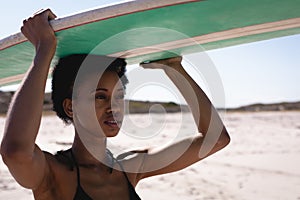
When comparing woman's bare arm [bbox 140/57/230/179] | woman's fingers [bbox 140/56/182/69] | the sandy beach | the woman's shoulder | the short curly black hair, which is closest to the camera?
the woman's shoulder

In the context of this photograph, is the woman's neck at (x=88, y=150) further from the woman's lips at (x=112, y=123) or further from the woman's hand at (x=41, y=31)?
the woman's hand at (x=41, y=31)

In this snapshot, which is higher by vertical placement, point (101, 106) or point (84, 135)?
point (101, 106)

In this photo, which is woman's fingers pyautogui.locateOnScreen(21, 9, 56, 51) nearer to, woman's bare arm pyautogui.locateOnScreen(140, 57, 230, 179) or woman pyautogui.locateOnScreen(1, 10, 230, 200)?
woman pyautogui.locateOnScreen(1, 10, 230, 200)

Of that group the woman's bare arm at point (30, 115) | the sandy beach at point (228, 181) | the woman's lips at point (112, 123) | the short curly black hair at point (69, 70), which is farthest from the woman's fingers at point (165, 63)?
the sandy beach at point (228, 181)

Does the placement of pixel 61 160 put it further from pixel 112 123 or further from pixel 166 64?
pixel 166 64

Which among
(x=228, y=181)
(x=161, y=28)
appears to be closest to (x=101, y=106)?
(x=161, y=28)

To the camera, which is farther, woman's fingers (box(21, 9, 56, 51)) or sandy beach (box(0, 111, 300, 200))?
sandy beach (box(0, 111, 300, 200))

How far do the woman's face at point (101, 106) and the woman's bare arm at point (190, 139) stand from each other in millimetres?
457

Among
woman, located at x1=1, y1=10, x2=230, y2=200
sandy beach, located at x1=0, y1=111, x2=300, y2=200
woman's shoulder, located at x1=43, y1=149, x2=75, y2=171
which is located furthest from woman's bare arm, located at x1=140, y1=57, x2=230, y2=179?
sandy beach, located at x1=0, y1=111, x2=300, y2=200

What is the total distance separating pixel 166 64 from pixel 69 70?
0.60 m

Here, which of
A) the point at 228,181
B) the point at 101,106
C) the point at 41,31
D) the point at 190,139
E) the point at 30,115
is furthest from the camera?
the point at 228,181

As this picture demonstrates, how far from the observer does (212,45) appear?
237 cm

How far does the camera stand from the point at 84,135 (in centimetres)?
199

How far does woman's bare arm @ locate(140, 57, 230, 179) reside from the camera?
2.27 meters
